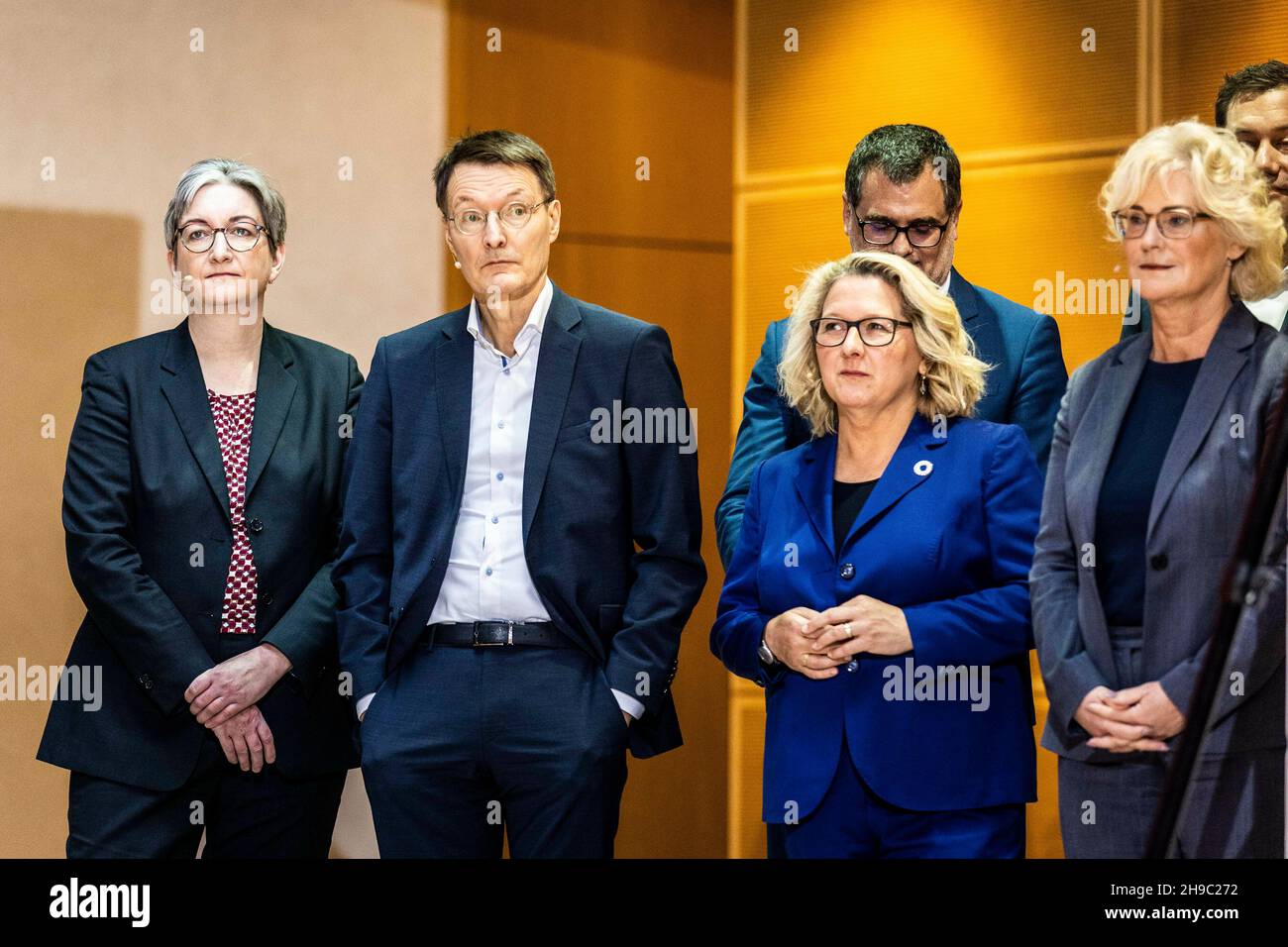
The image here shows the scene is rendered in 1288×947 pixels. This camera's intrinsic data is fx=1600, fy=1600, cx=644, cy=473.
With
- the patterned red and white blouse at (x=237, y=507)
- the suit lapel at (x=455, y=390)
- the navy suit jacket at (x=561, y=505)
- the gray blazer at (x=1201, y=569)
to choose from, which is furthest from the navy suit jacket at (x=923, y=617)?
the patterned red and white blouse at (x=237, y=507)

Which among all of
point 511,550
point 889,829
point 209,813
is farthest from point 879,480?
point 209,813

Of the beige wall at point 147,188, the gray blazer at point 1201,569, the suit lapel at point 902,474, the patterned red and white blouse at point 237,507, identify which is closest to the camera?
the gray blazer at point 1201,569

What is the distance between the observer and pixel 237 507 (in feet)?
12.2

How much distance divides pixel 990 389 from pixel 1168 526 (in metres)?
0.70

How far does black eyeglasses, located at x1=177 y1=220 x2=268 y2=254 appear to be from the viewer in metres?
3.79

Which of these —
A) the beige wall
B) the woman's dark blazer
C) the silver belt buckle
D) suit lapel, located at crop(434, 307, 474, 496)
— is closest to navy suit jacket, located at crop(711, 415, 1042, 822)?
the silver belt buckle

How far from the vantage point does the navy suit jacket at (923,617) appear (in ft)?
10.2

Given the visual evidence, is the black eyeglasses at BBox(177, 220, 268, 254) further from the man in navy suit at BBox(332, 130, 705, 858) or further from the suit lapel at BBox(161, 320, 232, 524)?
the man in navy suit at BBox(332, 130, 705, 858)

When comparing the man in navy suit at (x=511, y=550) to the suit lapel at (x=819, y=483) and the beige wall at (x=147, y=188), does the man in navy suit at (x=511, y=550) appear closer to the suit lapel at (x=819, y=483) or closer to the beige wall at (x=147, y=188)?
the suit lapel at (x=819, y=483)

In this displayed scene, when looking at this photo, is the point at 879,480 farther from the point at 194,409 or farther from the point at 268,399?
the point at 194,409

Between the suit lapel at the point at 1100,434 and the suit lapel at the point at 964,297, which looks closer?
the suit lapel at the point at 1100,434

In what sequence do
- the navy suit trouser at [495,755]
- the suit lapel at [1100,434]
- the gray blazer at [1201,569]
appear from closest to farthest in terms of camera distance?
the gray blazer at [1201,569] → the suit lapel at [1100,434] → the navy suit trouser at [495,755]

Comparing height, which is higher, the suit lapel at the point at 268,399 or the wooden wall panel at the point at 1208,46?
the wooden wall panel at the point at 1208,46
